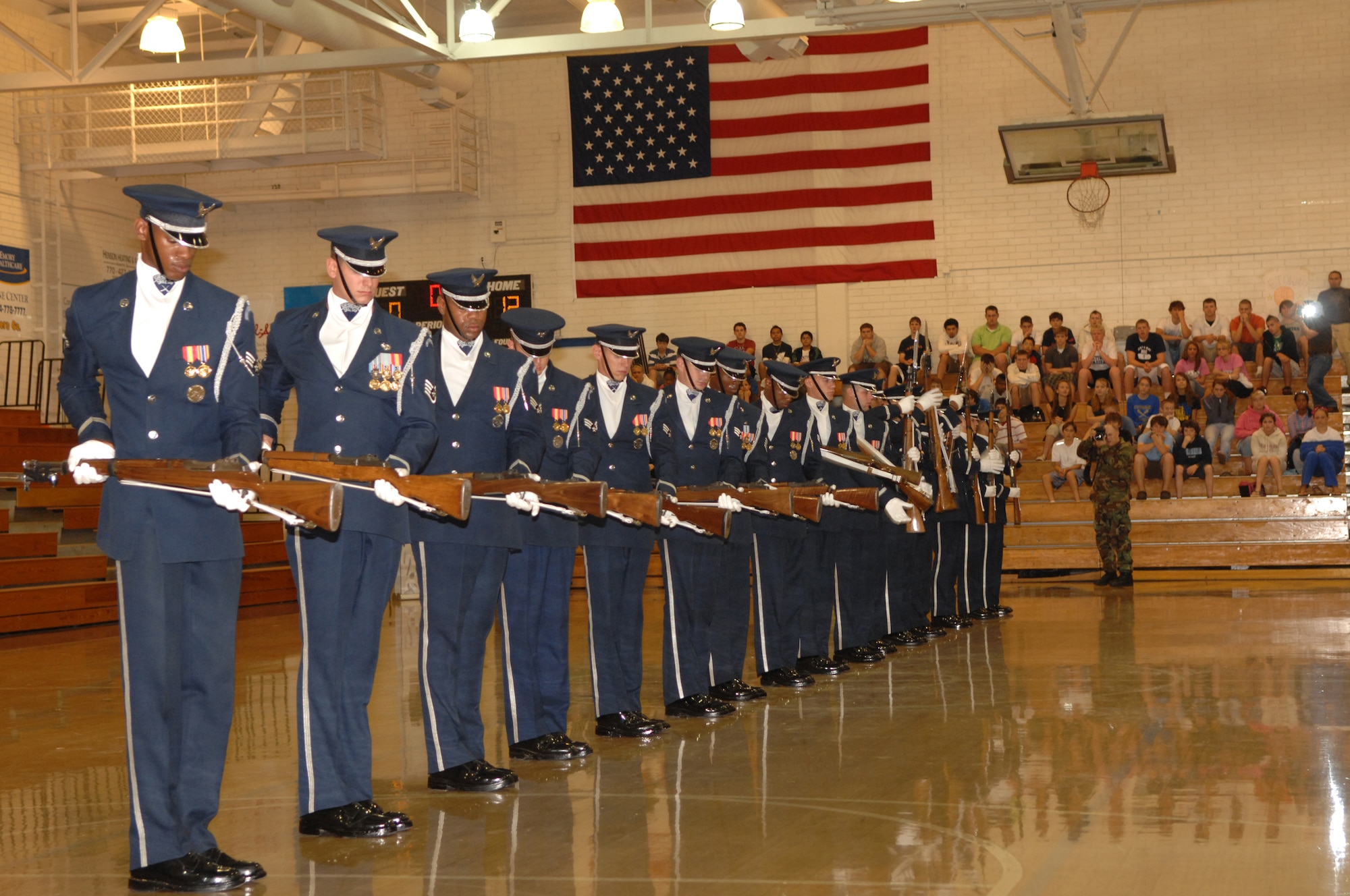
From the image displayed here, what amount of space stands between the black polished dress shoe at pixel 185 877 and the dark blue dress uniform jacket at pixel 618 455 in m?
2.34

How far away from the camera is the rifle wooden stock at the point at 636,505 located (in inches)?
228

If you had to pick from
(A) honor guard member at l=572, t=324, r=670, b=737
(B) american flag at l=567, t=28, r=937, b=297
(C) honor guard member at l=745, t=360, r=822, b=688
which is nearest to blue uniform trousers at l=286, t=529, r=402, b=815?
(A) honor guard member at l=572, t=324, r=670, b=737

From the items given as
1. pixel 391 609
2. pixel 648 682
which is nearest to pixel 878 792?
pixel 648 682

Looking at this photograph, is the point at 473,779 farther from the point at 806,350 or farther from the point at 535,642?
the point at 806,350

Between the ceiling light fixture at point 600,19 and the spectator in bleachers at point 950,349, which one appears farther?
the spectator in bleachers at point 950,349

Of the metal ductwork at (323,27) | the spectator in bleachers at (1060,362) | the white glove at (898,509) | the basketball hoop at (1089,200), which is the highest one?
the metal ductwork at (323,27)

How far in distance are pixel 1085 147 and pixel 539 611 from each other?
10624 mm

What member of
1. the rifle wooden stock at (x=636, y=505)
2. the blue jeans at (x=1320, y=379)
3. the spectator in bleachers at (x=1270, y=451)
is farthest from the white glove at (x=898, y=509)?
the blue jeans at (x=1320, y=379)

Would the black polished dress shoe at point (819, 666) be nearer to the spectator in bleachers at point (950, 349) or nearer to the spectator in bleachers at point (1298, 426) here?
the spectator in bleachers at point (1298, 426)

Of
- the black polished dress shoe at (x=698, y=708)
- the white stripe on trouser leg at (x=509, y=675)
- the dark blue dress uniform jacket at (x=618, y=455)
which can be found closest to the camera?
the white stripe on trouser leg at (x=509, y=675)

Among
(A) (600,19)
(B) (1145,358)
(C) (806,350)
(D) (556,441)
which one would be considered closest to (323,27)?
(A) (600,19)

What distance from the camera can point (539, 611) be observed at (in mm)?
5598

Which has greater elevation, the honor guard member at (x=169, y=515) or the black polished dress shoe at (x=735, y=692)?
the honor guard member at (x=169, y=515)

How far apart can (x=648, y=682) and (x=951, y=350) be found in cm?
1169
